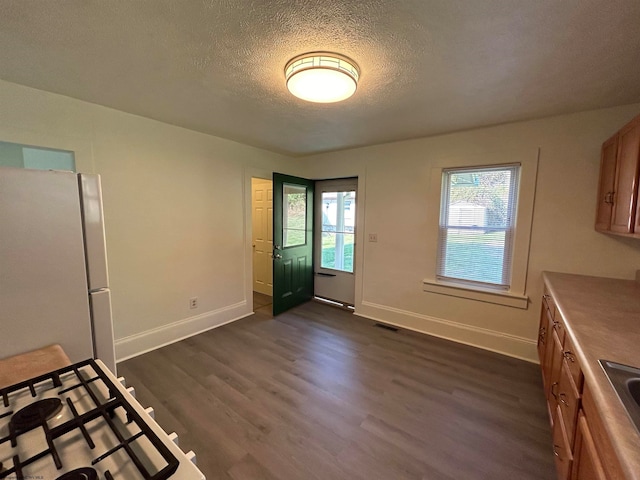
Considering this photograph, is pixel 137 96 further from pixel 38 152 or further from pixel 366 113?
pixel 366 113

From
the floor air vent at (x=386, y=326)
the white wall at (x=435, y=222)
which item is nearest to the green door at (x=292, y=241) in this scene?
the white wall at (x=435, y=222)

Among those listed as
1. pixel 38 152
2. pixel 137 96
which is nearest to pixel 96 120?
pixel 137 96

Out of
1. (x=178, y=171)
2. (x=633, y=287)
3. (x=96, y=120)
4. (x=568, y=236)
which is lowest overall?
(x=633, y=287)

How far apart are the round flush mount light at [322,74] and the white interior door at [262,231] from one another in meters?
2.81

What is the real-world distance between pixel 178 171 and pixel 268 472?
284cm

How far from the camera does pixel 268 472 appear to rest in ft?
4.98

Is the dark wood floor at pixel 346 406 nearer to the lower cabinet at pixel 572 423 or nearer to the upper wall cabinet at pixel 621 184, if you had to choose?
the lower cabinet at pixel 572 423

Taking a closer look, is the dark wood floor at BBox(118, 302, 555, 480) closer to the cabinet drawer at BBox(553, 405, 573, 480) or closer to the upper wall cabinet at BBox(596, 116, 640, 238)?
the cabinet drawer at BBox(553, 405, 573, 480)

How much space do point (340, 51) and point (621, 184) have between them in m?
2.13

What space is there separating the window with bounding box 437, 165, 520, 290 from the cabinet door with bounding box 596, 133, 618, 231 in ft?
1.95

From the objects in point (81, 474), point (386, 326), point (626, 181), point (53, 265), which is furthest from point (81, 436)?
point (386, 326)

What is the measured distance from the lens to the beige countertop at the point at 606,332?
75 cm

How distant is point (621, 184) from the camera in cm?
185

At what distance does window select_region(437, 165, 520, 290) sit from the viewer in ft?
9.12
